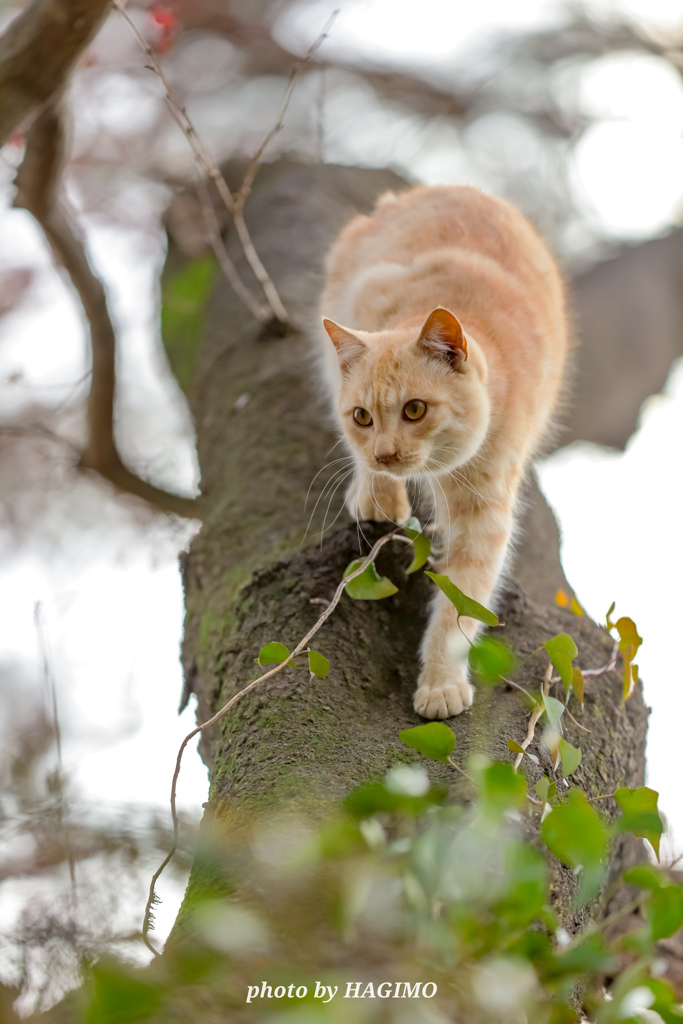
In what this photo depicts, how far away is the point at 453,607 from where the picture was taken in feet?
4.94

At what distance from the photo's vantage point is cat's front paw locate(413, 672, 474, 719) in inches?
55.0

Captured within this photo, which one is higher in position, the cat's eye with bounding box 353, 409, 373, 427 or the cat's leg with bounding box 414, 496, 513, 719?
the cat's eye with bounding box 353, 409, 373, 427

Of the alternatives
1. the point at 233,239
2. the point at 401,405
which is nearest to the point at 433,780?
the point at 401,405

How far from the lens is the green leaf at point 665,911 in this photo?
0.68m

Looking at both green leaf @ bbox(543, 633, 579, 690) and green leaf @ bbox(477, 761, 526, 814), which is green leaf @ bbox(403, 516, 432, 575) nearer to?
green leaf @ bbox(543, 633, 579, 690)

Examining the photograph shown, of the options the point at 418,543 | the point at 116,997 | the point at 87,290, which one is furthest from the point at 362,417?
the point at 87,290

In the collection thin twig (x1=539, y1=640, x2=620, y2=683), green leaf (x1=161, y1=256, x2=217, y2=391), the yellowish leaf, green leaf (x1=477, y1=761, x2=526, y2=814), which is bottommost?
green leaf (x1=161, y1=256, x2=217, y2=391)

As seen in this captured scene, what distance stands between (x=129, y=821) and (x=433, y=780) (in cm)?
42

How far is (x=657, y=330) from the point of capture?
13.2ft

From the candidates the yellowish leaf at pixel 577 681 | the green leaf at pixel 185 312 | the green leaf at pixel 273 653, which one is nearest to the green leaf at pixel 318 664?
the green leaf at pixel 273 653

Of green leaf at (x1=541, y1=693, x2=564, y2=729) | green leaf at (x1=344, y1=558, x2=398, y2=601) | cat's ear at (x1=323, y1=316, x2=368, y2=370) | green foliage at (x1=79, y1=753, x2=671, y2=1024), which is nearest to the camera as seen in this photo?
green foliage at (x1=79, y1=753, x2=671, y2=1024)

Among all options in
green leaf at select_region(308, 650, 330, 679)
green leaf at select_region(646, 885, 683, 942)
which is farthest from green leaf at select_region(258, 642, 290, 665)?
green leaf at select_region(646, 885, 683, 942)

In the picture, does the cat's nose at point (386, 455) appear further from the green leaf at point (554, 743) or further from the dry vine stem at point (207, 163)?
the dry vine stem at point (207, 163)

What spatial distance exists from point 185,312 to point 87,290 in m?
0.61
